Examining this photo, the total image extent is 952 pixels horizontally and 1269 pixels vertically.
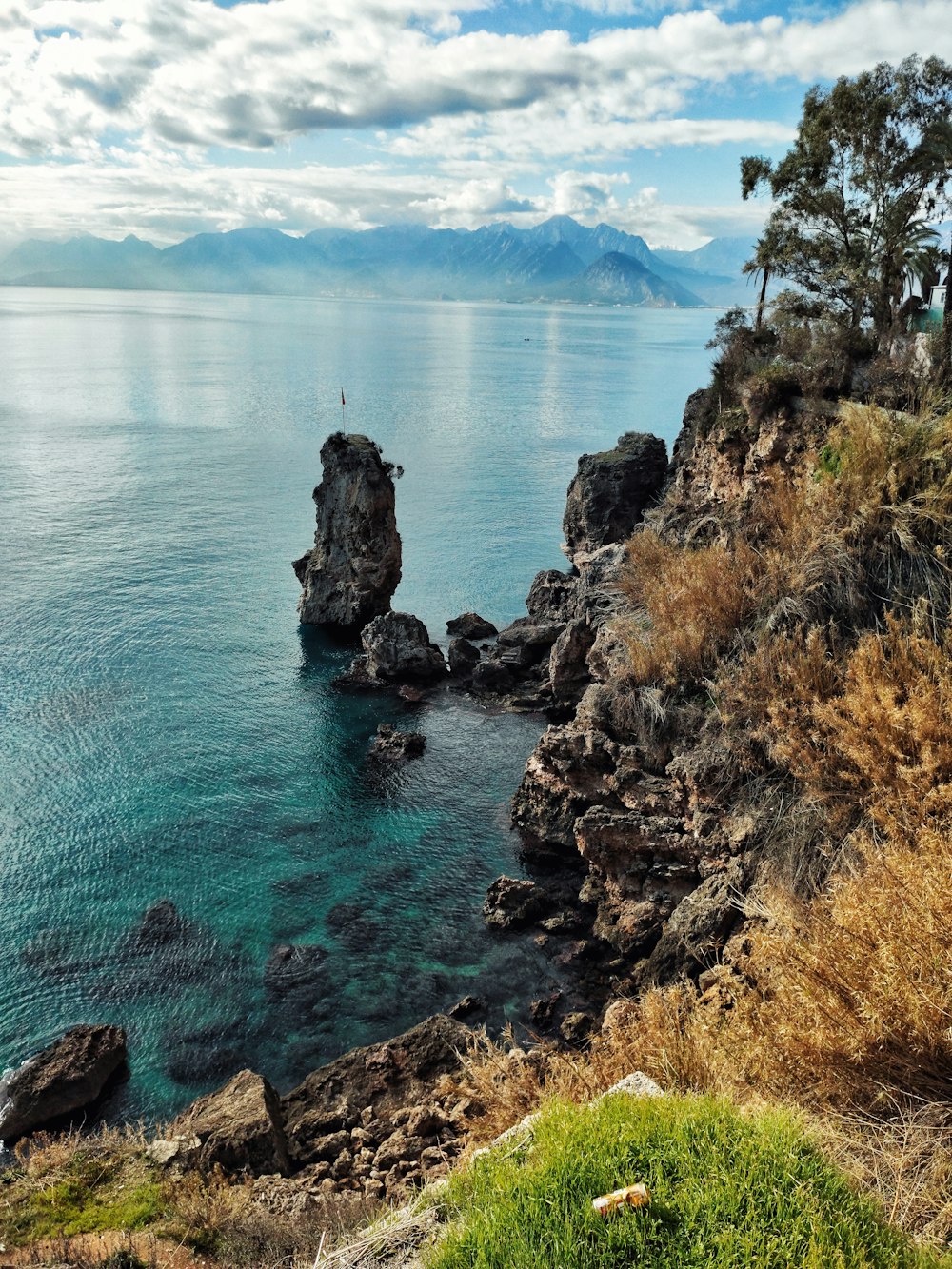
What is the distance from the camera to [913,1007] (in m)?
5.79

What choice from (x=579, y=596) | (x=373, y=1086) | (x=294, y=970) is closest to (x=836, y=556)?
(x=373, y=1086)

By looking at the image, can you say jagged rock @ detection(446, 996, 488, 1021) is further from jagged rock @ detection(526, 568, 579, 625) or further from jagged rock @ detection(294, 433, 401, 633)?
jagged rock @ detection(294, 433, 401, 633)

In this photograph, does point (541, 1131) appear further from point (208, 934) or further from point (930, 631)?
point (208, 934)

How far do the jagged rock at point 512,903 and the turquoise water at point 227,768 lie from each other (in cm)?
54

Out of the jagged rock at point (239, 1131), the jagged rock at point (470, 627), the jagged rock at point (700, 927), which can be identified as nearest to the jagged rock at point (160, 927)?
the jagged rock at point (239, 1131)

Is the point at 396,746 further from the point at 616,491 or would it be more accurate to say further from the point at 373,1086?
the point at 616,491

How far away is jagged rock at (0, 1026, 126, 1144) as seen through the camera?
46.9 feet

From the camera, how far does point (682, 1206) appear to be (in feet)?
15.7

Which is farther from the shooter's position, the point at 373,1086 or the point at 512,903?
the point at 512,903

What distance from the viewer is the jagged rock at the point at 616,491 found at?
38062 mm

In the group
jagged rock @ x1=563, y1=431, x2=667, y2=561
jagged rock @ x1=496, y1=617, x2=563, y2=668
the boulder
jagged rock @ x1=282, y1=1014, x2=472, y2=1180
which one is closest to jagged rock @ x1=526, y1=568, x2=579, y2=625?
jagged rock @ x1=496, y1=617, x2=563, y2=668

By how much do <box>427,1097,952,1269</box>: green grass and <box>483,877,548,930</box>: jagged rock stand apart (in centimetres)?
1345

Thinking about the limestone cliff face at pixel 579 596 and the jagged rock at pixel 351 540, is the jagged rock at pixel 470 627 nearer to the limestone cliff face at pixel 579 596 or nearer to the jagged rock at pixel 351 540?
the limestone cliff face at pixel 579 596

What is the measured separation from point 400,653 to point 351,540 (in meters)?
7.72
